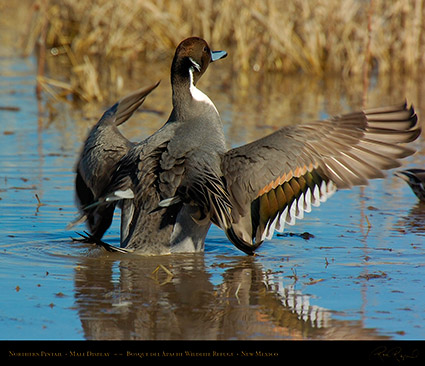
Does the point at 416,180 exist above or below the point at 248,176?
below

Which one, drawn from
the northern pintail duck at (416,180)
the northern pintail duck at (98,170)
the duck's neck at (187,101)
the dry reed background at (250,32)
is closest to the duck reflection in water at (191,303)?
the northern pintail duck at (98,170)

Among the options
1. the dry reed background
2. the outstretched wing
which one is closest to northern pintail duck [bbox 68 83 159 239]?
the outstretched wing

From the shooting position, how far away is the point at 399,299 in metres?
4.60

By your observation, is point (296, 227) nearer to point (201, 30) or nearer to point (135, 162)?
point (135, 162)

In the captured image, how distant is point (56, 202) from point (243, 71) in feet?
20.8

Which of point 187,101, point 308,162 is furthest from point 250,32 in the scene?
point 308,162

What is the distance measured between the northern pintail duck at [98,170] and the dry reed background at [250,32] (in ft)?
16.9

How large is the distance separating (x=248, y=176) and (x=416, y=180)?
7.78ft

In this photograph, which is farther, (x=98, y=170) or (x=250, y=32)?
(x=250, y=32)

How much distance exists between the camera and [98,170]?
18.7 feet

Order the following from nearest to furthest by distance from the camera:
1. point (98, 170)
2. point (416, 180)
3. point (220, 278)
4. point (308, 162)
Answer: point (220, 278) → point (308, 162) → point (98, 170) → point (416, 180)
